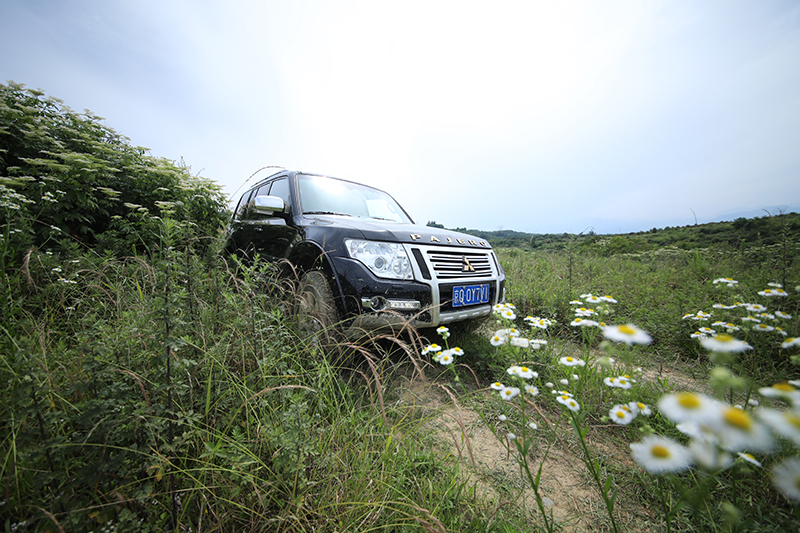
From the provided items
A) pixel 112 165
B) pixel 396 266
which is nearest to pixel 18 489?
pixel 396 266

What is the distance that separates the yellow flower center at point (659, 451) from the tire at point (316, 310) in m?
1.47

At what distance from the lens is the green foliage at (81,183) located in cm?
305

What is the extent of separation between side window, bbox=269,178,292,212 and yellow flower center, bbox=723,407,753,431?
293cm

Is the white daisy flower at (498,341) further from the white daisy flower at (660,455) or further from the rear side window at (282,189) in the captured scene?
the rear side window at (282,189)

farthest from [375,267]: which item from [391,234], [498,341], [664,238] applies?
[664,238]

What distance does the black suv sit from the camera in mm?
1893

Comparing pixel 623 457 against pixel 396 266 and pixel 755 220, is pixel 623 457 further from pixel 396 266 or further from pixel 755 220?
pixel 755 220

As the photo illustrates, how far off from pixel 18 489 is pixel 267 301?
123 cm

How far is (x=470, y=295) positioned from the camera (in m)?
2.27

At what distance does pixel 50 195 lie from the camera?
9.84 ft

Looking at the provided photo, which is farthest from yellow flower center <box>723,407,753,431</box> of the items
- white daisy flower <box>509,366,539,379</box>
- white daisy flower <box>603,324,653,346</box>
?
white daisy flower <box>509,366,539,379</box>

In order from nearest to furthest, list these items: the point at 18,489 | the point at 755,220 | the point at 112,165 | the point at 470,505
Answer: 1. the point at 18,489
2. the point at 470,505
3. the point at 112,165
4. the point at 755,220

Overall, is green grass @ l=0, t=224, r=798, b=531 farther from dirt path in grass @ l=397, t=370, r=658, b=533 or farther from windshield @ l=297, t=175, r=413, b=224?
windshield @ l=297, t=175, r=413, b=224

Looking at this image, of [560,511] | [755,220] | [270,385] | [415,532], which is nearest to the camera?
[415,532]
